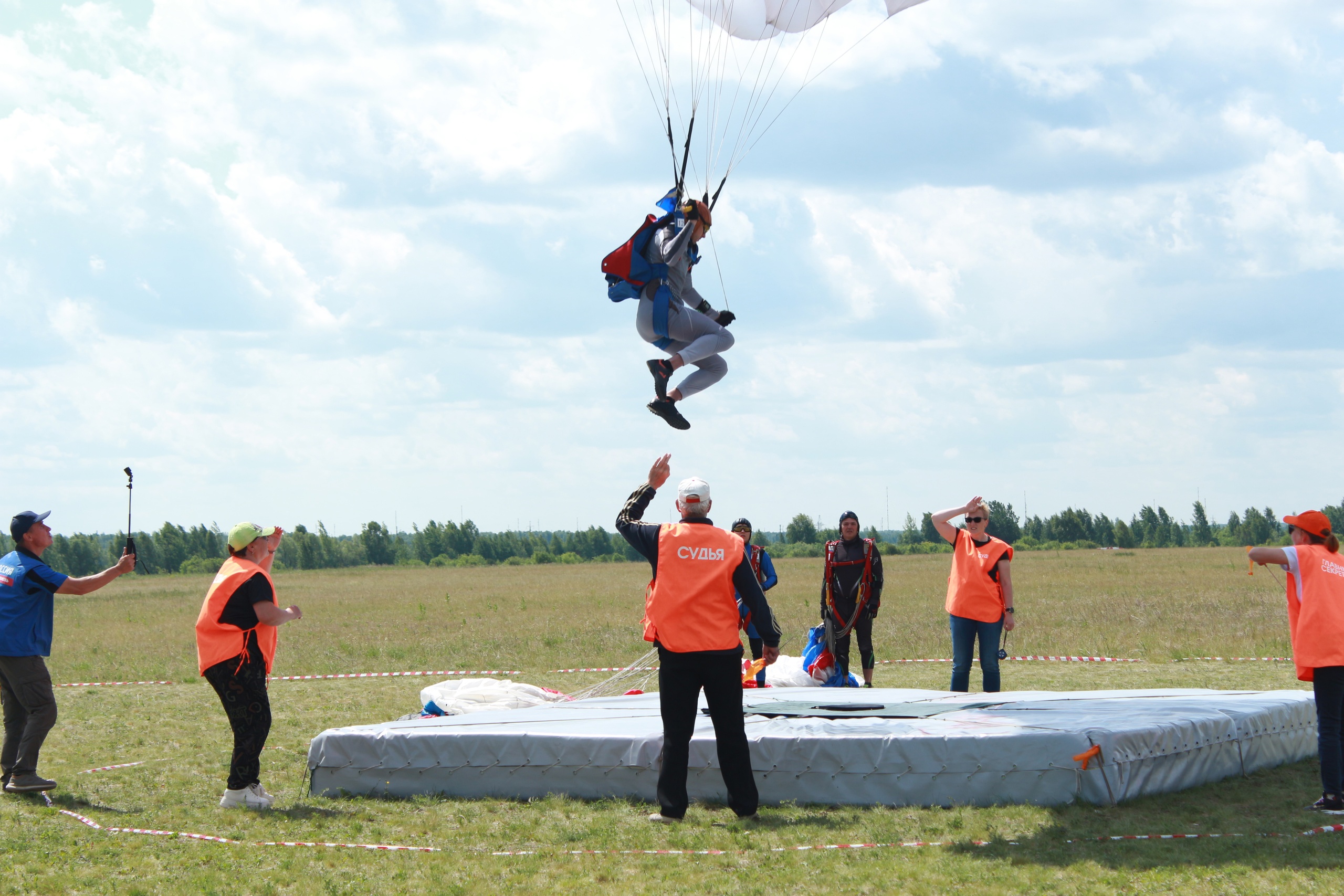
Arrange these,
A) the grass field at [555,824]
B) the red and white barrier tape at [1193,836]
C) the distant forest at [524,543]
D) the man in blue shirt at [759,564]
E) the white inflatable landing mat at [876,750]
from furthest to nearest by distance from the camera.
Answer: the distant forest at [524,543], the man in blue shirt at [759,564], the white inflatable landing mat at [876,750], the red and white barrier tape at [1193,836], the grass field at [555,824]

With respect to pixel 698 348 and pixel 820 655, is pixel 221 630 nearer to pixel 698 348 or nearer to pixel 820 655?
pixel 698 348

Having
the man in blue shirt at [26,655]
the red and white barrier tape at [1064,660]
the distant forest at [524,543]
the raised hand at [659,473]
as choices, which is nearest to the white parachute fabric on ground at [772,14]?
the raised hand at [659,473]

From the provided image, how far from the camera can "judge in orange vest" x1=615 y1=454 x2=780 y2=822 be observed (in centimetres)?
635

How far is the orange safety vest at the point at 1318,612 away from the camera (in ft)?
19.8

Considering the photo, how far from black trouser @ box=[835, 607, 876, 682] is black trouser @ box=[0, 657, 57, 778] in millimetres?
6318

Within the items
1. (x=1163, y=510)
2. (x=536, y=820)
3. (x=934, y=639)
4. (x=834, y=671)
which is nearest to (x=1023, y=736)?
(x=536, y=820)

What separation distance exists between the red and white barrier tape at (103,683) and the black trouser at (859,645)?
28.6ft

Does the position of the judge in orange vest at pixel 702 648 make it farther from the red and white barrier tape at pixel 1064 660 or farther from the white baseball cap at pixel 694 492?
the red and white barrier tape at pixel 1064 660

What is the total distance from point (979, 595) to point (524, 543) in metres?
89.9

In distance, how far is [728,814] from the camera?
6441 mm

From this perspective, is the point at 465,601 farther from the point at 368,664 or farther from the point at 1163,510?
the point at 1163,510

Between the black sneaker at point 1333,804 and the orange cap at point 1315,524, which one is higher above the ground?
the orange cap at point 1315,524

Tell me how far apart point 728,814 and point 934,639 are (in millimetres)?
11385

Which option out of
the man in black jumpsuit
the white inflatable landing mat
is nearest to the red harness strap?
the man in black jumpsuit
